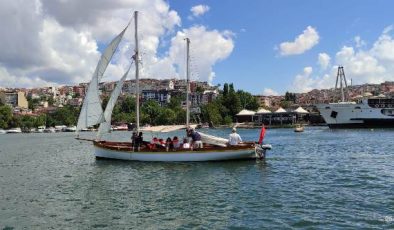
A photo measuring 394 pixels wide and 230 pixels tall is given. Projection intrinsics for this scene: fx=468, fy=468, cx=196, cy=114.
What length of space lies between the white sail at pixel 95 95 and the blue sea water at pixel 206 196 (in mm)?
4342

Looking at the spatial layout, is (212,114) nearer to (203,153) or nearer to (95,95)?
(95,95)

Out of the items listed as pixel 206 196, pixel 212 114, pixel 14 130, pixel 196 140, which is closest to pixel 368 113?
pixel 212 114

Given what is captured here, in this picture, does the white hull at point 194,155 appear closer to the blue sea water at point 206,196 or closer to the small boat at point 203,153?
the small boat at point 203,153

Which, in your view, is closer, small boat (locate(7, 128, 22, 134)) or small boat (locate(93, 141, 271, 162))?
small boat (locate(93, 141, 271, 162))

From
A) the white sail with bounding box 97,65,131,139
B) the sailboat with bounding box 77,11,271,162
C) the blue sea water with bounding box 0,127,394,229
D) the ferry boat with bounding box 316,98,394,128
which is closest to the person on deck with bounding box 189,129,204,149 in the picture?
the sailboat with bounding box 77,11,271,162

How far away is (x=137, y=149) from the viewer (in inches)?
1426

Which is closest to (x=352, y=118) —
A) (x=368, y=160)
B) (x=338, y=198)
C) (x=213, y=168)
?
(x=368, y=160)

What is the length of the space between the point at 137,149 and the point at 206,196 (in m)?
15.7

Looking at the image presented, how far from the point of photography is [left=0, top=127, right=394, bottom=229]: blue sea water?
658 inches

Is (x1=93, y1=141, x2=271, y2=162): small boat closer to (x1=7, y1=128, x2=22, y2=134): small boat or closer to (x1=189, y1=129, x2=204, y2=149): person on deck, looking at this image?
(x1=189, y1=129, x2=204, y2=149): person on deck

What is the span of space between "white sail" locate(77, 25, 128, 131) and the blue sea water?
434 cm

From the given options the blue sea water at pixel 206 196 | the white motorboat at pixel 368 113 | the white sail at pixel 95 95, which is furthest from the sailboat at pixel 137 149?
the white motorboat at pixel 368 113

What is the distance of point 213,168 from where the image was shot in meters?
31.6

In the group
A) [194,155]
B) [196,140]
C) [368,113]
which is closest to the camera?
[194,155]
